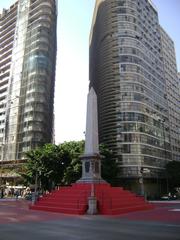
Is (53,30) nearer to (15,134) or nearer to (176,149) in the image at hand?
(15,134)

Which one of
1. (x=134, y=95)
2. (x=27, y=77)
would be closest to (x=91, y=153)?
(x=134, y=95)

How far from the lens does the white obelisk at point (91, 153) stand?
2905cm

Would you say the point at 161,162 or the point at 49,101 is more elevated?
the point at 49,101

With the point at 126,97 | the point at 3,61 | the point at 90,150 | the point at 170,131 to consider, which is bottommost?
the point at 90,150

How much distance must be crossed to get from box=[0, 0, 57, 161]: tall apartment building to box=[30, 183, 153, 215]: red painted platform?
46429 mm

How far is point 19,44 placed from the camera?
89.8m

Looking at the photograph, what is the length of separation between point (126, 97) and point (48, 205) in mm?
53346

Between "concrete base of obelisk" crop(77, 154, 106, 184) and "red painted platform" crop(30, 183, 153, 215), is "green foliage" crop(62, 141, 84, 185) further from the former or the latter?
"red painted platform" crop(30, 183, 153, 215)

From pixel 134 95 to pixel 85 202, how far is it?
184 feet

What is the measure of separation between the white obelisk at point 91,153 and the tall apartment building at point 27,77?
44.6m

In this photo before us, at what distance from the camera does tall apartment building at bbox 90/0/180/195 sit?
71.7m

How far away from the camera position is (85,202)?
23.3m

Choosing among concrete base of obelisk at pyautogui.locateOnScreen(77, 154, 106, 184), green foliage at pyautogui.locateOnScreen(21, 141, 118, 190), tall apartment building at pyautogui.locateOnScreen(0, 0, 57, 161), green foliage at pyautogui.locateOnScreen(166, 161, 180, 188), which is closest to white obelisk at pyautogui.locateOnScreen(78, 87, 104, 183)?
concrete base of obelisk at pyautogui.locateOnScreen(77, 154, 106, 184)

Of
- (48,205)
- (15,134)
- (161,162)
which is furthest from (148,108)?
(48,205)
